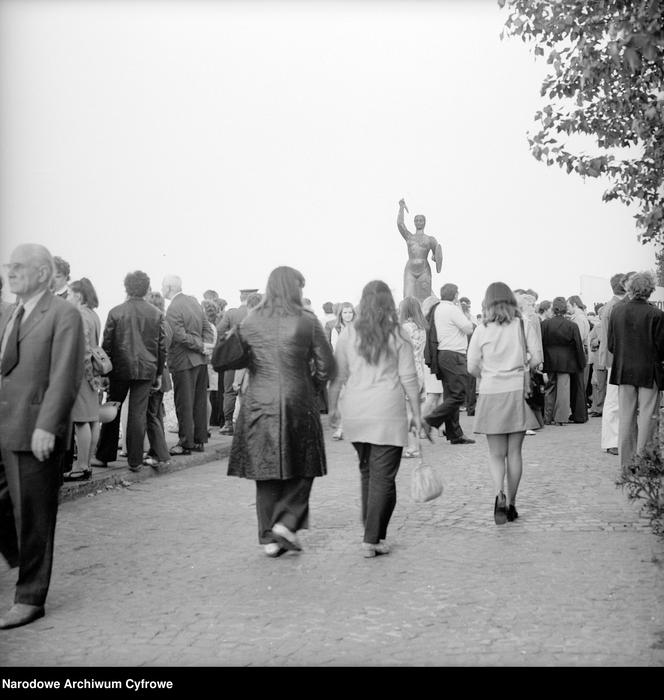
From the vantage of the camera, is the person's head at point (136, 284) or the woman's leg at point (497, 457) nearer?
the woman's leg at point (497, 457)

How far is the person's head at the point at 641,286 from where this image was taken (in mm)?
10039

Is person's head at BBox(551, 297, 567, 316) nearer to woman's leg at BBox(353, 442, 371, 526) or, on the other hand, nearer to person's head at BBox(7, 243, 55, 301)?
woman's leg at BBox(353, 442, 371, 526)

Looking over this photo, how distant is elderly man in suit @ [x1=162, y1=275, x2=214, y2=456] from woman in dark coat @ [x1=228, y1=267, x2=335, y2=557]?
4.79 m

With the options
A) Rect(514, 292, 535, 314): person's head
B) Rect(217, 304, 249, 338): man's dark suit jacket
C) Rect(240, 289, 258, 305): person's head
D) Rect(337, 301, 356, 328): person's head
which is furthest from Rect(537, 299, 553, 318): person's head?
Rect(217, 304, 249, 338): man's dark suit jacket

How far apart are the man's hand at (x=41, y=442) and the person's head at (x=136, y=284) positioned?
5.03 meters

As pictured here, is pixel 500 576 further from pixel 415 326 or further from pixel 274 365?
pixel 415 326

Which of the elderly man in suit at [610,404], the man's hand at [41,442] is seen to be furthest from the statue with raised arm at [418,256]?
the man's hand at [41,442]

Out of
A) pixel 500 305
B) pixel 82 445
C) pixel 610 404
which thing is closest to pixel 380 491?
pixel 500 305

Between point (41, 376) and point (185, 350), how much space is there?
20.6 feet

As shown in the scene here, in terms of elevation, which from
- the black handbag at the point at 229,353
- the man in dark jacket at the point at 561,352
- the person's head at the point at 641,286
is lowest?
the man in dark jacket at the point at 561,352

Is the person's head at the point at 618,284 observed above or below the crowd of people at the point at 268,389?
above

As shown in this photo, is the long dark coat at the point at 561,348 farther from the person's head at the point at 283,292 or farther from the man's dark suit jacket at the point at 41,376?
the man's dark suit jacket at the point at 41,376

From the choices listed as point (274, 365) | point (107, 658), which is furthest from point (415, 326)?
point (107, 658)

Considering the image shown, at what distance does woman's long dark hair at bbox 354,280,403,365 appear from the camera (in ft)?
23.2
